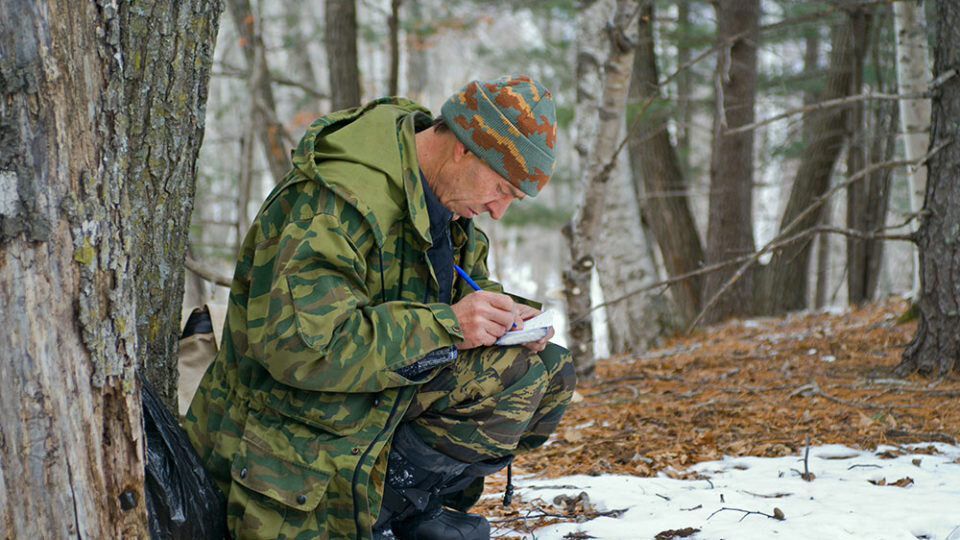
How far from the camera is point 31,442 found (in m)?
1.55

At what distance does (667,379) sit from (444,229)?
2.97 m

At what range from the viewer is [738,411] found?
12.9 ft

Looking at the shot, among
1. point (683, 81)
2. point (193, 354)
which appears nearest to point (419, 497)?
point (193, 354)

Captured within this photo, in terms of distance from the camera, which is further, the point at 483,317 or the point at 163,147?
the point at 163,147

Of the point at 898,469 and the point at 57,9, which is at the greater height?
the point at 57,9

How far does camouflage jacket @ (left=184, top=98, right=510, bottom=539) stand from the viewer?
1.91 m

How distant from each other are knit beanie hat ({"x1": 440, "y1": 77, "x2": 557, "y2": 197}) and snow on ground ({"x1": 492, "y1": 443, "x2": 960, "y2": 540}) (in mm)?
1169

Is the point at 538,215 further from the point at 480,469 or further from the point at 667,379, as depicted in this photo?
the point at 480,469

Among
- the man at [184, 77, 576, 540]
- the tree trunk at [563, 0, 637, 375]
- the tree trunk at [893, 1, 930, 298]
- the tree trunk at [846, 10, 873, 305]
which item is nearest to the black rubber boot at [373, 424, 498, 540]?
the man at [184, 77, 576, 540]

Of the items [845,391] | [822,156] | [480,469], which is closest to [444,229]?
[480,469]

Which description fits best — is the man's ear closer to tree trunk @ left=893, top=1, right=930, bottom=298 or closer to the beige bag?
the beige bag

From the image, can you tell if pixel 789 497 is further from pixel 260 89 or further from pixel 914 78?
pixel 260 89

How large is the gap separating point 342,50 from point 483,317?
6008 mm

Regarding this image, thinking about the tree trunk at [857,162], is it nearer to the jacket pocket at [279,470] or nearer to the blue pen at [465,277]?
the blue pen at [465,277]
